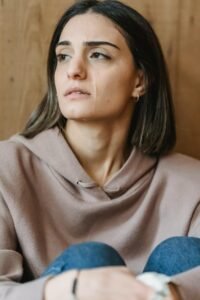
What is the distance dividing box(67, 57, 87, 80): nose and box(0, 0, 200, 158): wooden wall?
0.98ft

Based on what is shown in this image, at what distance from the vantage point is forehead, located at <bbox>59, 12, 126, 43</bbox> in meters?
1.21

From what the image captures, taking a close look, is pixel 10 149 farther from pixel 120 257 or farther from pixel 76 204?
pixel 120 257

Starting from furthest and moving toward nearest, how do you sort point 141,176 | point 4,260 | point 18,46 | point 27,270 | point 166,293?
point 18,46, point 141,176, point 27,270, point 4,260, point 166,293

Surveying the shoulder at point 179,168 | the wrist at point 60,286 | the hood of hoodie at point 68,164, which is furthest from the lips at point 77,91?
the wrist at point 60,286

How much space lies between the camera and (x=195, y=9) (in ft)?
4.95

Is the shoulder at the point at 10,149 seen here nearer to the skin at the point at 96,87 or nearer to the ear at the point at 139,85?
the skin at the point at 96,87

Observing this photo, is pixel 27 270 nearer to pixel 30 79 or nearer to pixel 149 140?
pixel 149 140

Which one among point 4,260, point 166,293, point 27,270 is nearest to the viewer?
point 166,293

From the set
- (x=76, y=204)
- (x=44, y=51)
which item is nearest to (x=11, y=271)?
(x=76, y=204)

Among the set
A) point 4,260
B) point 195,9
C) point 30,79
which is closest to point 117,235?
point 4,260

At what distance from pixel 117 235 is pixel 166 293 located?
0.34 m

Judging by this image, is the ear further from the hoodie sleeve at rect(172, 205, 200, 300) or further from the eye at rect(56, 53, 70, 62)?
the hoodie sleeve at rect(172, 205, 200, 300)

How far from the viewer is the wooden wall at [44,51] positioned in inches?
57.4

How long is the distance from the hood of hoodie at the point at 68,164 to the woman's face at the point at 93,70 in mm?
67
